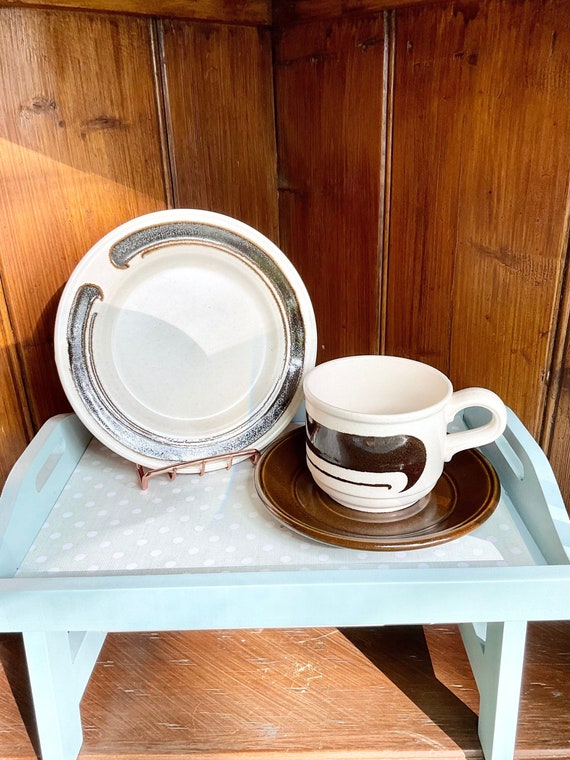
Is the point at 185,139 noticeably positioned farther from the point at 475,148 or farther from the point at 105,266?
the point at 475,148

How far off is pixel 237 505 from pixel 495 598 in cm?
25

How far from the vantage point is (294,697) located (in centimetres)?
66

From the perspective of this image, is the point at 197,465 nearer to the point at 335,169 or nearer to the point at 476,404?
the point at 476,404

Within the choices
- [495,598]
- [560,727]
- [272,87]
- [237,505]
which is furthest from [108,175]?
[560,727]

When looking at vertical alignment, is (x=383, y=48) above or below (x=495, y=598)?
above

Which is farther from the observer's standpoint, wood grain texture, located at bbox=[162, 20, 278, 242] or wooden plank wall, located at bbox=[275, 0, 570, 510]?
wood grain texture, located at bbox=[162, 20, 278, 242]

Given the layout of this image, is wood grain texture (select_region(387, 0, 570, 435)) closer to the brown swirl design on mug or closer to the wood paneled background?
the wood paneled background

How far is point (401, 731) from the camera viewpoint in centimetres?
62

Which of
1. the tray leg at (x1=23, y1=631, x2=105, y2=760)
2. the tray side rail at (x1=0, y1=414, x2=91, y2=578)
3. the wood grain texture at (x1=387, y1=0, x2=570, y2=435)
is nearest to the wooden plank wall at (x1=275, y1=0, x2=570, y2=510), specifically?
the wood grain texture at (x1=387, y1=0, x2=570, y2=435)

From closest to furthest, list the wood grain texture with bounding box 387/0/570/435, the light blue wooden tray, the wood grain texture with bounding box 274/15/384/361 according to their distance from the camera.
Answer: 1. the light blue wooden tray
2. the wood grain texture with bounding box 387/0/570/435
3. the wood grain texture with bounding box 274/15/384/361

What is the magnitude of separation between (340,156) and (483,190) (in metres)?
0.18

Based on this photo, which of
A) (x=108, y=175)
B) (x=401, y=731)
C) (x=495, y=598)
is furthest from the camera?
(x=108, y=175)

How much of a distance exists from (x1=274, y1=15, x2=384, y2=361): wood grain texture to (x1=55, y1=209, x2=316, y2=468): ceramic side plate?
0.14m

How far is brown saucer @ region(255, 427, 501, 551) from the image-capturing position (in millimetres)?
559
